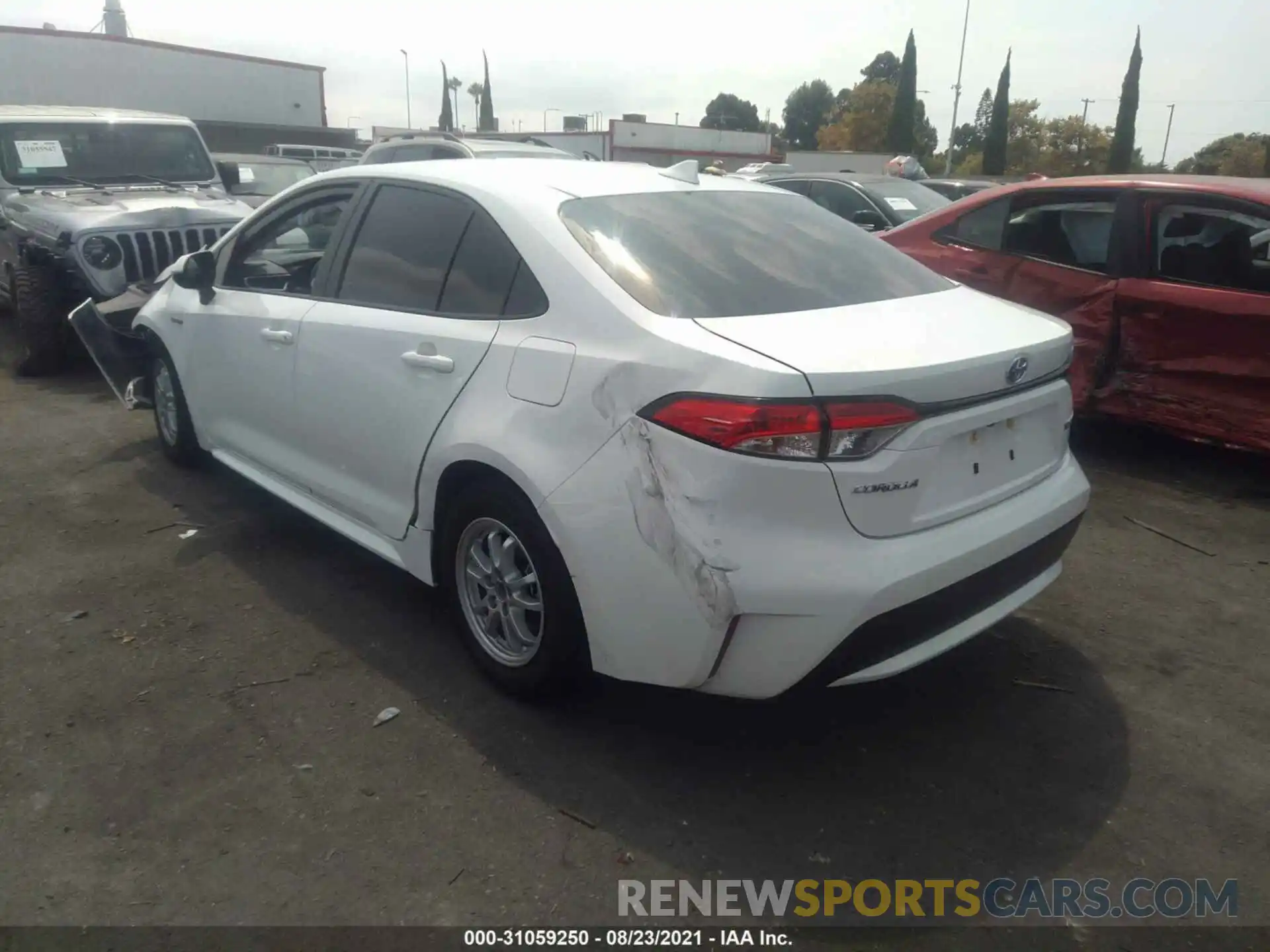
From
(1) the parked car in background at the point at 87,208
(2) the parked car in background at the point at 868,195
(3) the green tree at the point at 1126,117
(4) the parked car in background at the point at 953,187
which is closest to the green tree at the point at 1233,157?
(3) the green tree at the point at 1126,117

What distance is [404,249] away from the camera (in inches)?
141

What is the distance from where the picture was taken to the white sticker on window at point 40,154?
820cm

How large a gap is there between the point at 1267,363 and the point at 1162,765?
298 centimetres

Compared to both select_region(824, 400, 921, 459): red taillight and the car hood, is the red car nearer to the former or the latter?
select_region(824, 400, 921, 459): red taillight

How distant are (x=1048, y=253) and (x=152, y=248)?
20.7 feet

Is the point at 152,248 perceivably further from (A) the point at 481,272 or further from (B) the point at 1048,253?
(B) the point at 1048,253

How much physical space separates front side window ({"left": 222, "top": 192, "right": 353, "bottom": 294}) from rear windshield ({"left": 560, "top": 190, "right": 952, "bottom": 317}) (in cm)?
134

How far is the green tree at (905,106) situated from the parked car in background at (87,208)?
5761cm

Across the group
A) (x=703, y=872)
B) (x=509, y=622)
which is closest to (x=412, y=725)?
(x=509, y=622)

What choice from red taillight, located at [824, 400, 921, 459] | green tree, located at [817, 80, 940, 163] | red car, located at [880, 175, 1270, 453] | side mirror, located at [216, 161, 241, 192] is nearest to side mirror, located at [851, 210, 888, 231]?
red car, located at [880, 175, 1270, 453]

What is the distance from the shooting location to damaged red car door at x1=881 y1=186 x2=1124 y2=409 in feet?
18.4

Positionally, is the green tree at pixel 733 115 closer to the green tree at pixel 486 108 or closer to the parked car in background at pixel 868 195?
the green tree at pixel 486 108

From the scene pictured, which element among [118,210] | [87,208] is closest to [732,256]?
[118,210]

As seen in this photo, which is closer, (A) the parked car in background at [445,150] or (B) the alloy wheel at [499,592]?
(B) the alloy wheel at [499,592]
